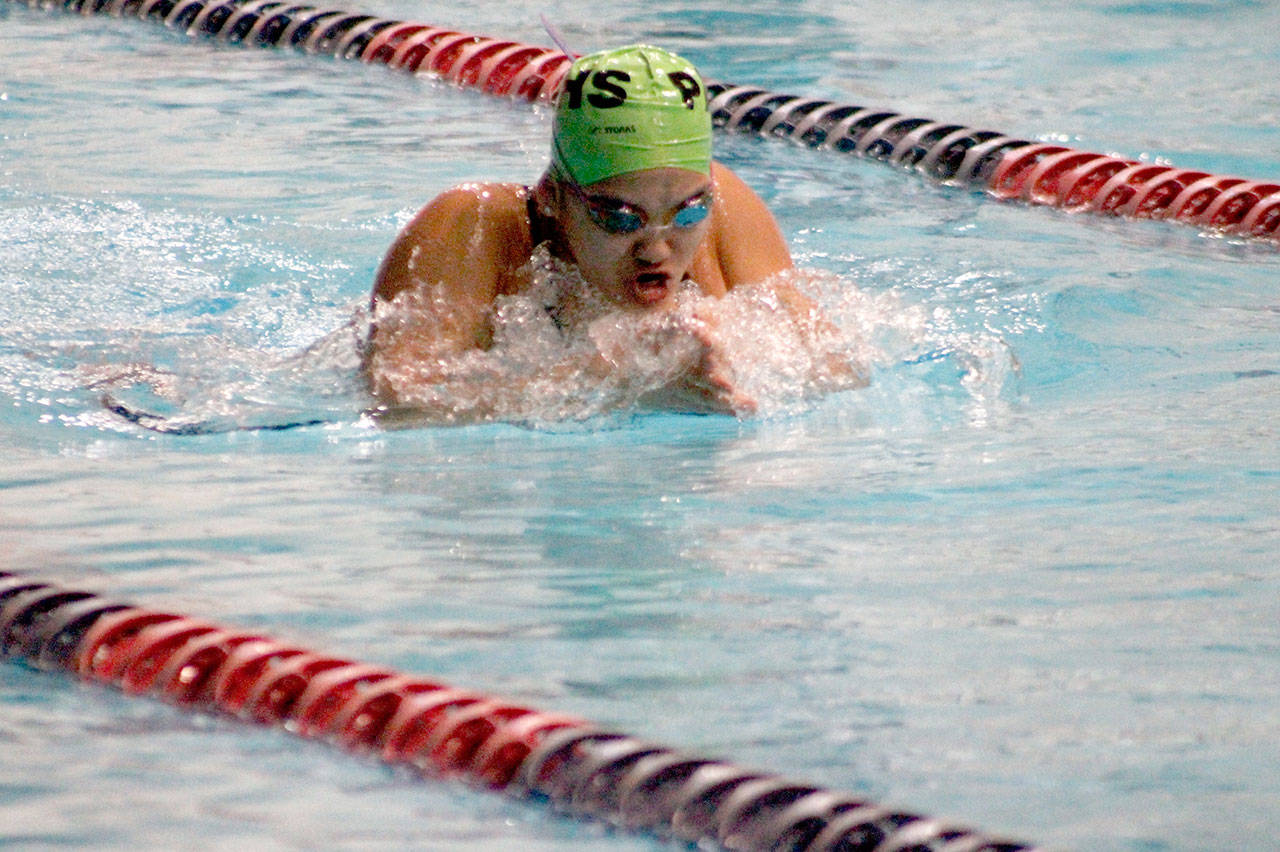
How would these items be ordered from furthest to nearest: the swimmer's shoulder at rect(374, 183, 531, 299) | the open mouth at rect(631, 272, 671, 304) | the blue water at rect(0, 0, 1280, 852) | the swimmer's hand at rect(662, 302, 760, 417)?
1. the swimmer's shoulder at rect(374, 183, 531, 299)
2. the open mouth at rect(631, 272, 671, 304)
3. the swimmer's hand at rect(662, 302, 760, 417)
4. the blue water at rect(0, 0, 1280, 852)

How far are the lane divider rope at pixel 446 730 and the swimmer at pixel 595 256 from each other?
3.49 feet

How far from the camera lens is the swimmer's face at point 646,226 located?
344cm

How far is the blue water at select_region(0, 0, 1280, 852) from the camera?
7.13ft

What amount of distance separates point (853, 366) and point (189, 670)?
1.84m

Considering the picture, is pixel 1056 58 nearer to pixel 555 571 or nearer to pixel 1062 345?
pixel 1062 345

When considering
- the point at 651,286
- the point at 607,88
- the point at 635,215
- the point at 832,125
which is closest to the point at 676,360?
the point at 651,286

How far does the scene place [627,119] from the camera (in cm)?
351

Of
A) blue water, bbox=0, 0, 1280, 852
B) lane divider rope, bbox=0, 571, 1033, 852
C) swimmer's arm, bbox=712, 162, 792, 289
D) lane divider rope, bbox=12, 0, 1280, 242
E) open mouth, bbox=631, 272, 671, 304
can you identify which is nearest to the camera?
lane divider rope, bbox=0, 571, 1033, 852

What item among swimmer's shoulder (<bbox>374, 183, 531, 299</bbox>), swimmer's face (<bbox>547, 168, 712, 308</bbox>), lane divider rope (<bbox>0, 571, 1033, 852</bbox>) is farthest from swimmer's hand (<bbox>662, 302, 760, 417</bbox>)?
lane divider rope (<bbox>0, 571, 1033, 852</bbox>)

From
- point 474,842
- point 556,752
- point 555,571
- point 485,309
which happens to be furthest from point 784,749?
point 485,309

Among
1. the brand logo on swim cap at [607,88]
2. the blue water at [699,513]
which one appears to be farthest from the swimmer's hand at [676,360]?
the brand logo on swim cap at [607,88]

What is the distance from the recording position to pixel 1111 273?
4.88m

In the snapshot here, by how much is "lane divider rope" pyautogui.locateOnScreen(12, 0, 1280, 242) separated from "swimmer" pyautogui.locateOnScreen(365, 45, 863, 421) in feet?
7.16

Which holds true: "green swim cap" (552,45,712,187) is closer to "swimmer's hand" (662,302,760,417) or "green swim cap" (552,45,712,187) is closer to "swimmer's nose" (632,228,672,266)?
"swimmer's nose" (632,228,672,266)
